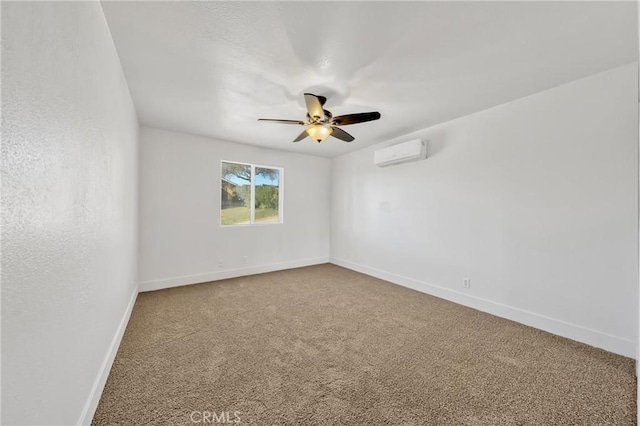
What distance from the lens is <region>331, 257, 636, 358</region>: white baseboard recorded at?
213 cm

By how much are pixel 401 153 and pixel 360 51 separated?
2097 millimetres

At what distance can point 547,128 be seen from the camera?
253cm

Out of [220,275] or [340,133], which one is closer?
[340,133]

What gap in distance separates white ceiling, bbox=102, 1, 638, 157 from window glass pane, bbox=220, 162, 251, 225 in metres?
1.55

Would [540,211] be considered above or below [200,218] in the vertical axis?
above

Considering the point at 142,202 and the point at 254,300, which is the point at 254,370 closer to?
the point at 254,300

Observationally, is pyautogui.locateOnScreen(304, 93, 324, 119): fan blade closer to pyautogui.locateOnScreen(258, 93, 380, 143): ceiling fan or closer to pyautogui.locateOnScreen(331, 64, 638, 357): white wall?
pyautogui.locateOnScreen(258, 93, 380, 143): ceiling fan

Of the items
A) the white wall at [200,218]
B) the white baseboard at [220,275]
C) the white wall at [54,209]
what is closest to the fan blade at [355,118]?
the white wall at [54,209]

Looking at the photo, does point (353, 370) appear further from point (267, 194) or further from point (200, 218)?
point (267, 194)

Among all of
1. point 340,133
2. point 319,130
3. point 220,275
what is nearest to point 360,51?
point 319,130

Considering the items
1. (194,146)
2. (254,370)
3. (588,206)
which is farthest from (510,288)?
(194,146)

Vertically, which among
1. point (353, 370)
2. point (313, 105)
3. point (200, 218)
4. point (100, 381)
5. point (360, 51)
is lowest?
point (353, 370)

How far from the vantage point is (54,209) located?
0.97 metres

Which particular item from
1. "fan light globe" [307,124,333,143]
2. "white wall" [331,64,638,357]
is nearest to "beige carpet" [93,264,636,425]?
"white wall" [331,64,638,357]
